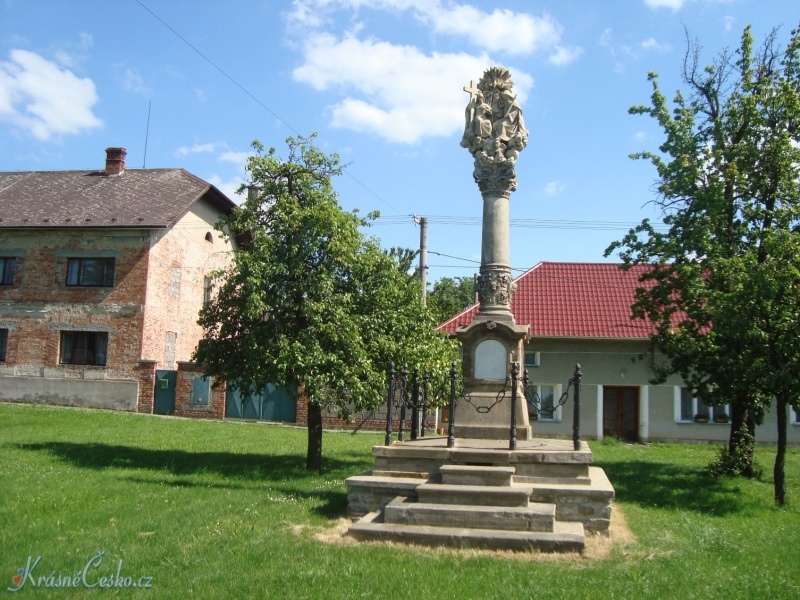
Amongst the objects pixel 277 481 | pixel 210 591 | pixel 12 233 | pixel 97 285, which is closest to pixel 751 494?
pixel 277 481

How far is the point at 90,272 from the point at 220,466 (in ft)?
50.5

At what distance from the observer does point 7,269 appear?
27188mm

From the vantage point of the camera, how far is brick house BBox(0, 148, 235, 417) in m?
25.8

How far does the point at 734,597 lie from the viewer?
255 inches

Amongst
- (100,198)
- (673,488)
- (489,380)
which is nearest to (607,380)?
(673,488)

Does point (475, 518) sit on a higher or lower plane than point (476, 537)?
higher

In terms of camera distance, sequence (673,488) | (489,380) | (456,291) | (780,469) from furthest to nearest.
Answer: (456,291)
(673,488)
(780,469)
(489,380)

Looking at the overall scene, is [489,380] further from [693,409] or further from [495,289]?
[693,409]

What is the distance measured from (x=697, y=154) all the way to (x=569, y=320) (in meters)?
10.4

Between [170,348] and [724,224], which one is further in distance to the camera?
[170,348]

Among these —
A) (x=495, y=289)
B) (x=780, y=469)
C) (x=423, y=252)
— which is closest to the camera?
(x=495, y=289)

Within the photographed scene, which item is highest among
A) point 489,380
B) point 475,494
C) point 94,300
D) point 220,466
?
point 94,300

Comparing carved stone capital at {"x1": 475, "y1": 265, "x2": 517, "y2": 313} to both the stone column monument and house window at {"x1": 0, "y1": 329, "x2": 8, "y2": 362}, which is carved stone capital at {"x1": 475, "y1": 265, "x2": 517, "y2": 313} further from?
house window at {"x1": 0, "y1": 329, "x2": 8, "y2": 362}

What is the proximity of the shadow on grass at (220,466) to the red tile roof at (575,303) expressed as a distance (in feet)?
35.1
